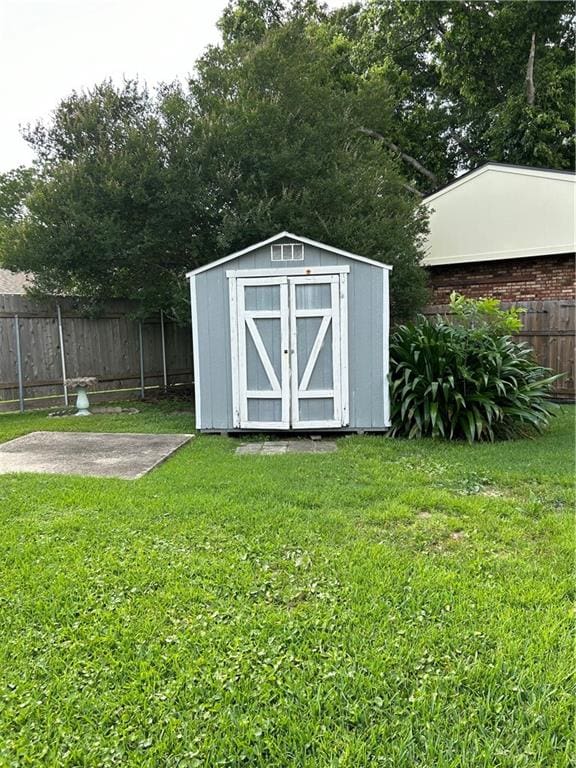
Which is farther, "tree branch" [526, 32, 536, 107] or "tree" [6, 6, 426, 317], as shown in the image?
"tree branch" [526, 32, 536, 107]

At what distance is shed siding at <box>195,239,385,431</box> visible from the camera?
17.7ft

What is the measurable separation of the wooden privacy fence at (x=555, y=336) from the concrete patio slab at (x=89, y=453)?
5644 mm

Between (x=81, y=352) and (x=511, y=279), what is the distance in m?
8.47

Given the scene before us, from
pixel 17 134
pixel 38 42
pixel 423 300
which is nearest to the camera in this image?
pixel 38 42

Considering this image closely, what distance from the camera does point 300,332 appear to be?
17.7 feet

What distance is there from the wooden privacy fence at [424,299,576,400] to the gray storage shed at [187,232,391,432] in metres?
3.60

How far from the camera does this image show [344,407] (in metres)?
5.49

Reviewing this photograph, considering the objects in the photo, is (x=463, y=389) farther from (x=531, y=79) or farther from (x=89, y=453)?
(x=531, y=79)

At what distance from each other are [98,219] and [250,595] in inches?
257

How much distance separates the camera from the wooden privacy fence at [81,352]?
25.0ft

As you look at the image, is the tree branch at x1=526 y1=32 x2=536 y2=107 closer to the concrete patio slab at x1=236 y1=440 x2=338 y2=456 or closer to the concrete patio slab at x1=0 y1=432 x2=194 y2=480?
the concrete patio slab at x1=236 y1=440 x2=338 y2=456

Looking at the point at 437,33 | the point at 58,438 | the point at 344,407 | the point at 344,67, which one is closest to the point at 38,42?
the point at 58,438

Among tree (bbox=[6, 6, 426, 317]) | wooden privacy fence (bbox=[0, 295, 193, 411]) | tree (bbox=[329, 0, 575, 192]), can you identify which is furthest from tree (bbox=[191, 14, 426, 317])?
tree (bbox=[329, 0, 575, 192])

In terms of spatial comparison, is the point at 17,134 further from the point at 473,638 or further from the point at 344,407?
the point at 473,638
